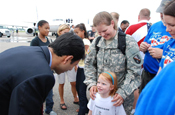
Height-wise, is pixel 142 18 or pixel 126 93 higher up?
pixel 142 18

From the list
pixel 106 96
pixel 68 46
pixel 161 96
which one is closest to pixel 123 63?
pixel 106 96

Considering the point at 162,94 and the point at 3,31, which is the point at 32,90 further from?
the point at 3,31

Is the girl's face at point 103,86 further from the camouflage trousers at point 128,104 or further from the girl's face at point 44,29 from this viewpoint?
the girl's face at point 44,29

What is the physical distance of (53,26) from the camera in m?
22.5

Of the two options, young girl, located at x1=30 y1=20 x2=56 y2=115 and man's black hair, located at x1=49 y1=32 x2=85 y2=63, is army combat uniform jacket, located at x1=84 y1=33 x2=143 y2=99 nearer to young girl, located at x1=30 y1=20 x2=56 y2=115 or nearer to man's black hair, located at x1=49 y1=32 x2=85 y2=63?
man's black hair, located at x1=49 y1=32 x2=85 y2=63

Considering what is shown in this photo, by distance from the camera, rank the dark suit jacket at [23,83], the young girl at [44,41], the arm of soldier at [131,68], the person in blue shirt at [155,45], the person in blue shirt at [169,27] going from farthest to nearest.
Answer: the young girl at [44,41], the person in blue shirt at [155,45], the arm of soldier at [131,68], the person in blue shirt at [169,27], the dark suit jacket at [23,83]

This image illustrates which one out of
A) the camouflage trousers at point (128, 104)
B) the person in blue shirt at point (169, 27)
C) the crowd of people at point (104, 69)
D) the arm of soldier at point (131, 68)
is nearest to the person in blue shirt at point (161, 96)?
the crowd of people at point (104, 69)

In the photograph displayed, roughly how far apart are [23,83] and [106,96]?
1307mm

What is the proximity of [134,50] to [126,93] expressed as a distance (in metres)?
0.54

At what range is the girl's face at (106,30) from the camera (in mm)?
1700

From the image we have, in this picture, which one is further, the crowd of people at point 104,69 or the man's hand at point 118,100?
the man's hand at point 118,100

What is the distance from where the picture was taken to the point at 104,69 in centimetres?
185

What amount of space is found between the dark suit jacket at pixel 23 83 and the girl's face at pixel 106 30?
3.09 feet

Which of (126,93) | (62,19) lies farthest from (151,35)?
(62,19)
